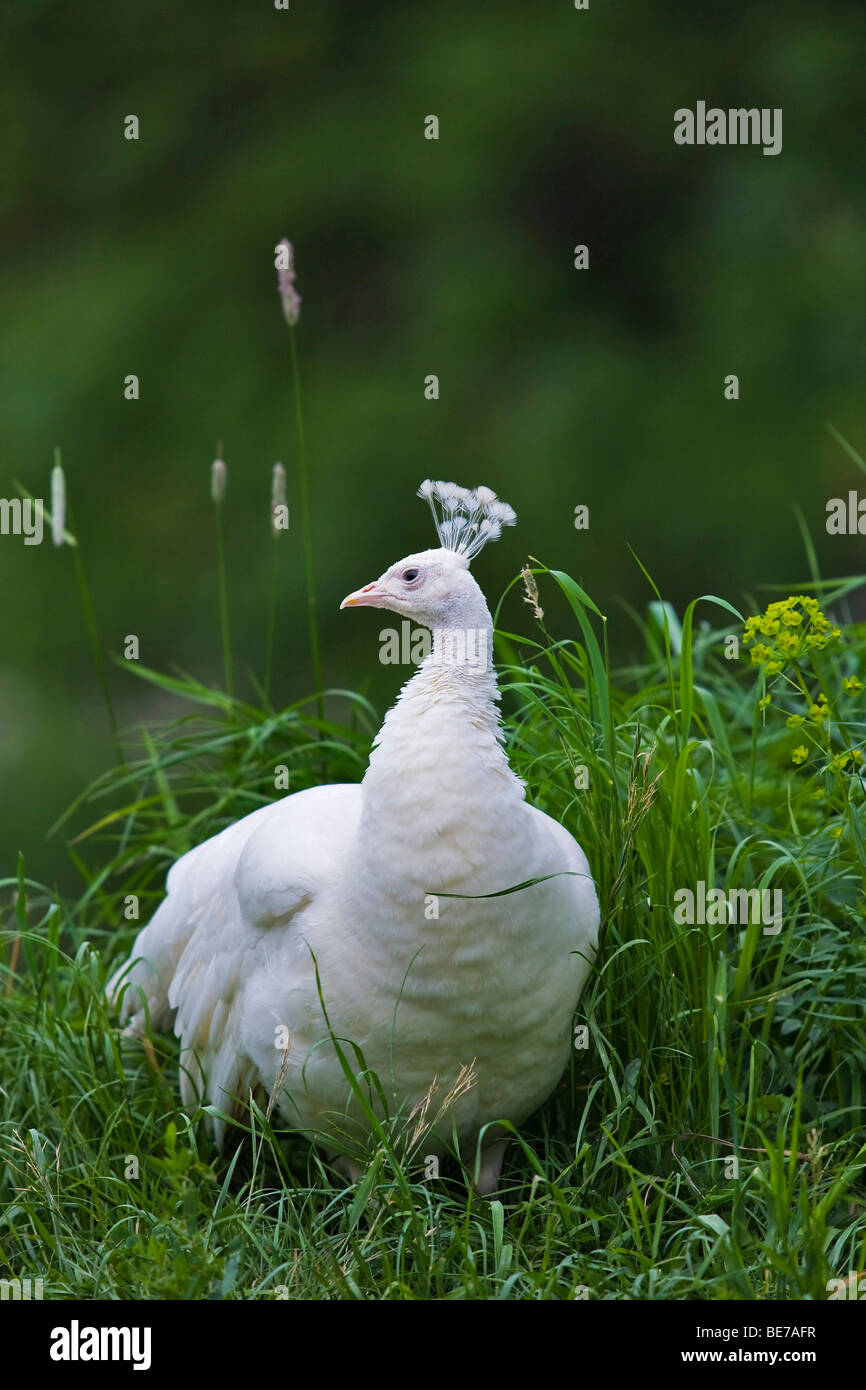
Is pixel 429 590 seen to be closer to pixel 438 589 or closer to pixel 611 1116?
pixel 438 589

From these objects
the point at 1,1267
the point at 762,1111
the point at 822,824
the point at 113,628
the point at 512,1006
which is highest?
the point at 113,628

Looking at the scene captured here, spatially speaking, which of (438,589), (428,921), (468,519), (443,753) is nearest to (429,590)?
(438,589)

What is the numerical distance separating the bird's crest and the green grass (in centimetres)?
17

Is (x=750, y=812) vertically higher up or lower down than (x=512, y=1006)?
higher up

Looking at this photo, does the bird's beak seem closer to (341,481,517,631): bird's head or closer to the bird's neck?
(341,481,517,631): bird's head

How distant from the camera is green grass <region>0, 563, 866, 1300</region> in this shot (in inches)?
91.7

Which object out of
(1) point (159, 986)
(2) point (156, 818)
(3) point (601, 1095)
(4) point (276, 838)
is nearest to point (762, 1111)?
(3) point (601, 1095)

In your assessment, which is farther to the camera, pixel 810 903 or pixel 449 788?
pixel 810 903

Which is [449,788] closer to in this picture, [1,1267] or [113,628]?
[1,1267]

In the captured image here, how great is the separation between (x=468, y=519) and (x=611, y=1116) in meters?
1.04

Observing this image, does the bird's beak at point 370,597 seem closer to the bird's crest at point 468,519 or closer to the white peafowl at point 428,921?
the white peafowl at point 428,921

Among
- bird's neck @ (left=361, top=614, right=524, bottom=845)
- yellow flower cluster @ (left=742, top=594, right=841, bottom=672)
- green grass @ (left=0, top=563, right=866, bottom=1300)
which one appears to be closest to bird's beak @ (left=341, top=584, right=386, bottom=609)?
bird's neck @ (left=361, top=614, right=524, bottom=845)

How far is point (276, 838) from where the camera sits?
8.87 ft

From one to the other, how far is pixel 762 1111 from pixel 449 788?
761mm
